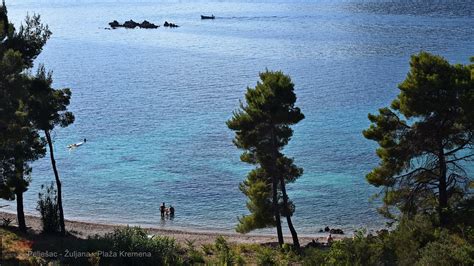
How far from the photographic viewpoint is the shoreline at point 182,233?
4296 cm

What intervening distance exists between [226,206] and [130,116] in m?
35.0

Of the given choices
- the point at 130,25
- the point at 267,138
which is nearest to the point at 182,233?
the point at 267,138

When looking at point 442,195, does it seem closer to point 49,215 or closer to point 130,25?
point 49,215

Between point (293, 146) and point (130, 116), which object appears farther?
point (130, 116)

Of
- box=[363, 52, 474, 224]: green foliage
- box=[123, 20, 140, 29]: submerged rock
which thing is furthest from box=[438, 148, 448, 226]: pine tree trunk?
box=[123, 20, 140, 29]: submerged rock

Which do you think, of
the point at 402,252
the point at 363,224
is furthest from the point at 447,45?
the point at 402,252

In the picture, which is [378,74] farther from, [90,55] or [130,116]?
[90,55]

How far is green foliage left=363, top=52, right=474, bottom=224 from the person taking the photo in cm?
3030

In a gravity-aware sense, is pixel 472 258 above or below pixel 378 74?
below

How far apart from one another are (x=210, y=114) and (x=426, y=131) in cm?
5053

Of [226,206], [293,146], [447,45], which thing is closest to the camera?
[226,206]

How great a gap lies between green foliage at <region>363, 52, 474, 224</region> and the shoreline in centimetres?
1113

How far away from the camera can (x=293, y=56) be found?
392 feet

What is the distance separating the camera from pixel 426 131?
103ft
